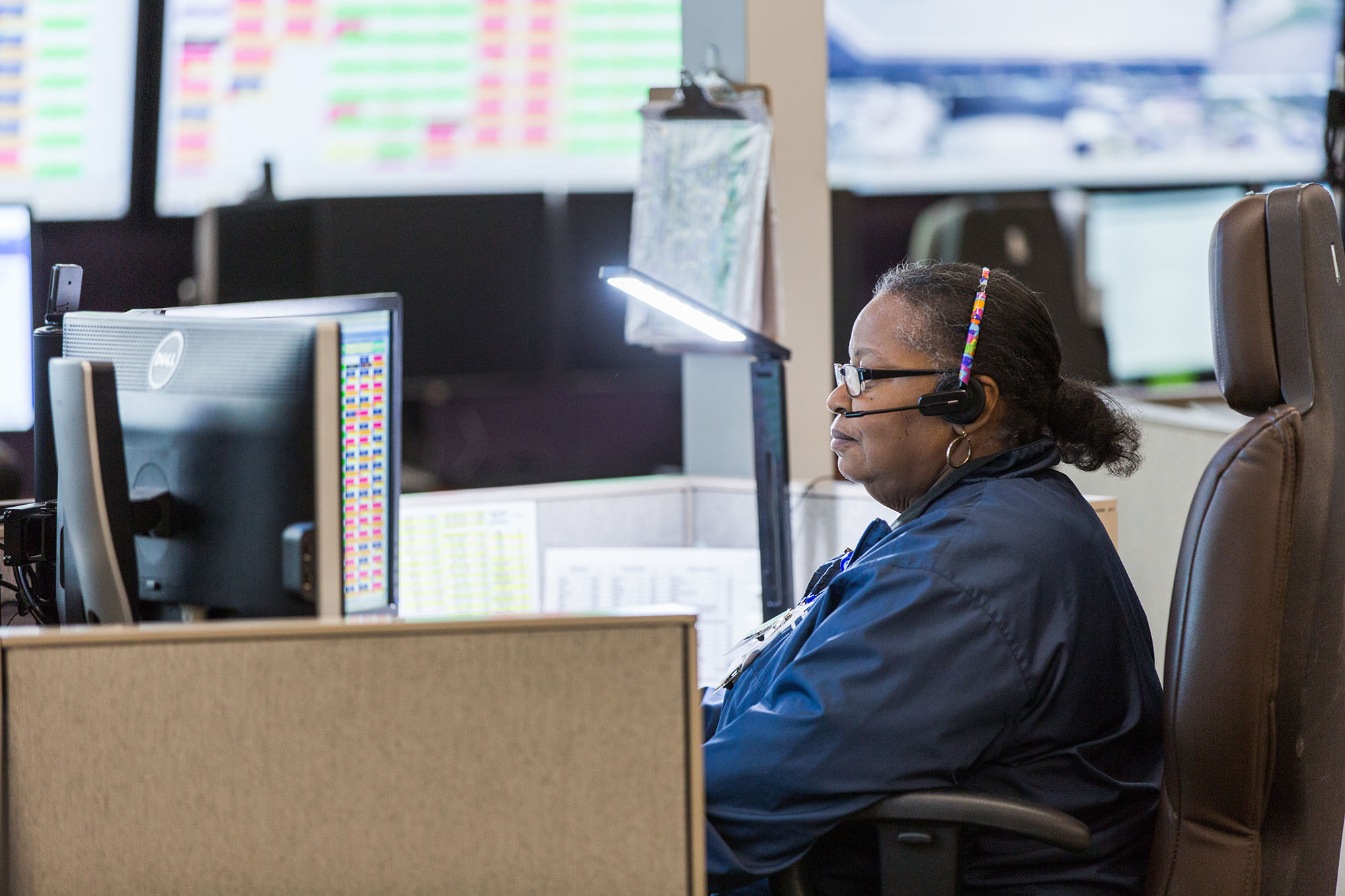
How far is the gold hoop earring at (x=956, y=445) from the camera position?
57.0 inches

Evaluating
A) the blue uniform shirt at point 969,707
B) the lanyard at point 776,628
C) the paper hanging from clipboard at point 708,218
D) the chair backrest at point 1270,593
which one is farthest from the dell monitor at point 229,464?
the paper hanging from clipboard at point 708,218

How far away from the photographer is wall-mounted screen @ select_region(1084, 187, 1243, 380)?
4582 millimetres

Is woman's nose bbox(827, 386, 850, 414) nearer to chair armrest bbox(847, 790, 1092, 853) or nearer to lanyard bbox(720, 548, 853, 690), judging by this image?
lanyard bbox(720, 548, 853, 690)

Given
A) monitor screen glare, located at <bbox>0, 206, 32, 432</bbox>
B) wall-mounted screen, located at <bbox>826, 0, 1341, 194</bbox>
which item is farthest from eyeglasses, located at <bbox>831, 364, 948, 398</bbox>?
wall-mounted screen, located at <bbox>826, 0, 1341, 194</bbox>

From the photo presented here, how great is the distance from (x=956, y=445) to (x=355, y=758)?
Answer: 806mm

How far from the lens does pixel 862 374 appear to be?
149 cm

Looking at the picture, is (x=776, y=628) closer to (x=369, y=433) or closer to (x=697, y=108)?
(x=369, y=433)

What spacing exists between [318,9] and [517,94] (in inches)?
21.1

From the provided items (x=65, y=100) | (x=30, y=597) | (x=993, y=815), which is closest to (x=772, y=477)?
(x=993, y=815)

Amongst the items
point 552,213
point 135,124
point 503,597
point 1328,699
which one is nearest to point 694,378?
point 503,597

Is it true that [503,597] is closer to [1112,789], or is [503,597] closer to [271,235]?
[1112,789]

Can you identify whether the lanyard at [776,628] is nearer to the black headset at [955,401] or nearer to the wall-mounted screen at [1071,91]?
the black headset at [955,401]

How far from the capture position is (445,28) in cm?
329

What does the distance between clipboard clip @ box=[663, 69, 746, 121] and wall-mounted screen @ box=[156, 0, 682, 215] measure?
1036 millimetres
